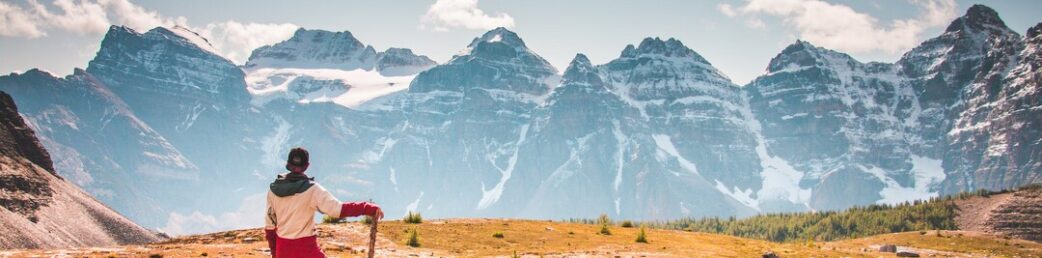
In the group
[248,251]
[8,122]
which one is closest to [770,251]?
[248,251]

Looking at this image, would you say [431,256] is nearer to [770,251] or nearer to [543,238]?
[543,238]

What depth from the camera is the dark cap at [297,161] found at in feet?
53.1

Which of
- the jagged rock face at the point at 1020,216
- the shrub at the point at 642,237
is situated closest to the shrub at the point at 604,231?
the shrub at the point at 642,237

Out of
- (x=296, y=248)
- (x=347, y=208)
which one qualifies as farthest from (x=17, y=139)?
(x=347, y=208)

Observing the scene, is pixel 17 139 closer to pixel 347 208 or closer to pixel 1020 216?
pixel 347 208

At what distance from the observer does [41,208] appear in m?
126

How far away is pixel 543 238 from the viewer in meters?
48.1

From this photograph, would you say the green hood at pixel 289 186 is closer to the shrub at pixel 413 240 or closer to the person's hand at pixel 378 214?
the person's hand at pixel 378 214

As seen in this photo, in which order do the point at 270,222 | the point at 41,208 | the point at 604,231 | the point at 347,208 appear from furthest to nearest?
the point at 41,208
the point at 604,231
the point at 270,222
the point at 347,208

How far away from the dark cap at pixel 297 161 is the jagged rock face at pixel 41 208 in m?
107

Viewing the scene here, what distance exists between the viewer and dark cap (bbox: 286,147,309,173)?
1617cm

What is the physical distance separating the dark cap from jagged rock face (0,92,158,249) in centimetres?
10717

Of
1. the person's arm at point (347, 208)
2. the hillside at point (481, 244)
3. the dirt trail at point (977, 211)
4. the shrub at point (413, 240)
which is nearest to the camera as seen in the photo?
the person's arm at point (347, 208)

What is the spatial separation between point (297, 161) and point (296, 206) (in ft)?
2.89
